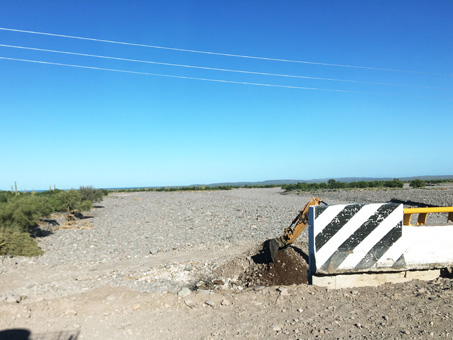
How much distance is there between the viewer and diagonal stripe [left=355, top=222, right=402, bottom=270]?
496 centimetres

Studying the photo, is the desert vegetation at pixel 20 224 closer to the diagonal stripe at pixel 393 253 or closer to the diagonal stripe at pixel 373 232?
the diagonal stripe at pixel 373 232

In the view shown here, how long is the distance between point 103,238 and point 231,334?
11.3 m

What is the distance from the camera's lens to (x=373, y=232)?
500 centimetres

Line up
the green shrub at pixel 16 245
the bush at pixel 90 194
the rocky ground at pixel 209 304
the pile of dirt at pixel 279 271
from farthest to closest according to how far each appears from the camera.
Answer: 1. the bush at pixel 90 194
2. the green shrub at pixel 16 245
3. the pile of dirt at pixel 279 271
4. the rocky ground at pixel 209 304

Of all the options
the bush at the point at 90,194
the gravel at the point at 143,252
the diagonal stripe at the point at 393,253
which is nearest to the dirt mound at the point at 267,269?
the gravel at the point at 143,252

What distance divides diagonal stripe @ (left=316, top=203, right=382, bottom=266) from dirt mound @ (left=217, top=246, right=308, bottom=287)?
209 cm

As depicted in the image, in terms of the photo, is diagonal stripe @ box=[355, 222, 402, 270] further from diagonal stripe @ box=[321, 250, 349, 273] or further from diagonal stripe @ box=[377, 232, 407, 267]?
diagonal stripe @ box=[321, 250, 349, 273]

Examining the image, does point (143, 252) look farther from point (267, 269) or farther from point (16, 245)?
point (267, 269)

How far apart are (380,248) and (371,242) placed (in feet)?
0.52

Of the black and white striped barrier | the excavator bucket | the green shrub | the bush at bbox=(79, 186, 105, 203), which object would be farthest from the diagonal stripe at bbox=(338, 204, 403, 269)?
the bush at bbox=(79, 186, 105, 203)

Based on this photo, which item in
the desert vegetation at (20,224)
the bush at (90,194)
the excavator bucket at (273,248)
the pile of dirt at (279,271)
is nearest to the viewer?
the pile of dirt at (279,271)

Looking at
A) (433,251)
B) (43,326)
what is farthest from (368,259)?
(43,326)

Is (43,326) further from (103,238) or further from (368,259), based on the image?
(103,238)

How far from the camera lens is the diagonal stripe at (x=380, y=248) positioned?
195 inches
